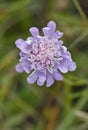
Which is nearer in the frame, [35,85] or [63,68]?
[63,68]

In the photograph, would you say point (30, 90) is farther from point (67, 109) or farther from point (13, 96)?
point (67, 109)

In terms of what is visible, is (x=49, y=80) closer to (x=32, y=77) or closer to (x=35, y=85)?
(x=32, y=77)

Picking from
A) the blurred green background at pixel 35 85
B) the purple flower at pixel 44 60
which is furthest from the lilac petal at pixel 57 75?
the blurred green background at pixel 35 85

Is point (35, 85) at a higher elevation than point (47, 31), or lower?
higher

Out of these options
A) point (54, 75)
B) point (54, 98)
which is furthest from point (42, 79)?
point (54, 98)

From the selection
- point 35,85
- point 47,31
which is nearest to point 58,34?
point 47,31

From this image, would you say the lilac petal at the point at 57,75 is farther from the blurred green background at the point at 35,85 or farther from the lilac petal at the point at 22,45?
the blurred green background at the point at 35,85

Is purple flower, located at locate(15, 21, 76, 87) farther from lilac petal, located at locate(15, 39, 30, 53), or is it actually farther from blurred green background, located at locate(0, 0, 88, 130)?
blurred green background, located at locate(0, 0, 88, 130)

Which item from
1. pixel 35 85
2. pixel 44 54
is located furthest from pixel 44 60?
pixel 35 85
